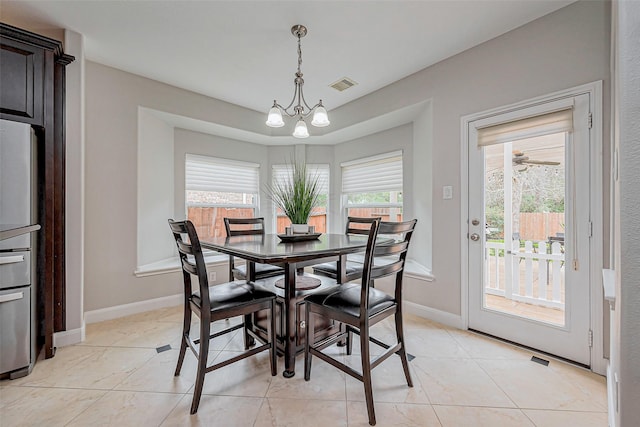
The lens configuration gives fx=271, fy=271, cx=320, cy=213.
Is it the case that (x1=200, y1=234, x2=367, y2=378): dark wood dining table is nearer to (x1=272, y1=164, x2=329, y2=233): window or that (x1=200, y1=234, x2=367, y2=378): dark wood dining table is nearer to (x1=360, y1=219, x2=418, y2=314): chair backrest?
(x1=360, y1=219, x2=418, y2=314): chair backrest

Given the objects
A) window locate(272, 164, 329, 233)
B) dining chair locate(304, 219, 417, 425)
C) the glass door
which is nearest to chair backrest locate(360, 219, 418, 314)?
dining chair locate(304, 219, 417, 425)

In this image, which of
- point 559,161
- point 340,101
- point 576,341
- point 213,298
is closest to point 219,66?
point 340,101

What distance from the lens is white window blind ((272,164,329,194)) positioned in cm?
429

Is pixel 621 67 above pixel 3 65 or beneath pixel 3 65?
beneath

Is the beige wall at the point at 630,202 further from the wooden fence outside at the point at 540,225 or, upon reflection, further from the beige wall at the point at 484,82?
the wooden fence outside at the point at 540,225

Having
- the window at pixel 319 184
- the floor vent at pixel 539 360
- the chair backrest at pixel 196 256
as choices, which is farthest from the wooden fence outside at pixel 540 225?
the window at pixel 319 184

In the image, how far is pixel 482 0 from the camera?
191cm

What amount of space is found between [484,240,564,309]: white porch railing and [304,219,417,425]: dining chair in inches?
46.6

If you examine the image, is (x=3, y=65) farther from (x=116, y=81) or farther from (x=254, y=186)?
(x=254, y=186)

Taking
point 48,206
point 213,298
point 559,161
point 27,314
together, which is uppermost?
point 559,161

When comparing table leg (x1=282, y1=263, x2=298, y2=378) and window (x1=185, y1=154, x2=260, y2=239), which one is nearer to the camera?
table leg (x1=282, y1=263, x2=298, y2=378)

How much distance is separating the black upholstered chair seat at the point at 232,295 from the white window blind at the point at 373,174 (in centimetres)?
241

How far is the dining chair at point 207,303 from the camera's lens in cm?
147

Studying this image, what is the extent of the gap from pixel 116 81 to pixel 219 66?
1.07m
